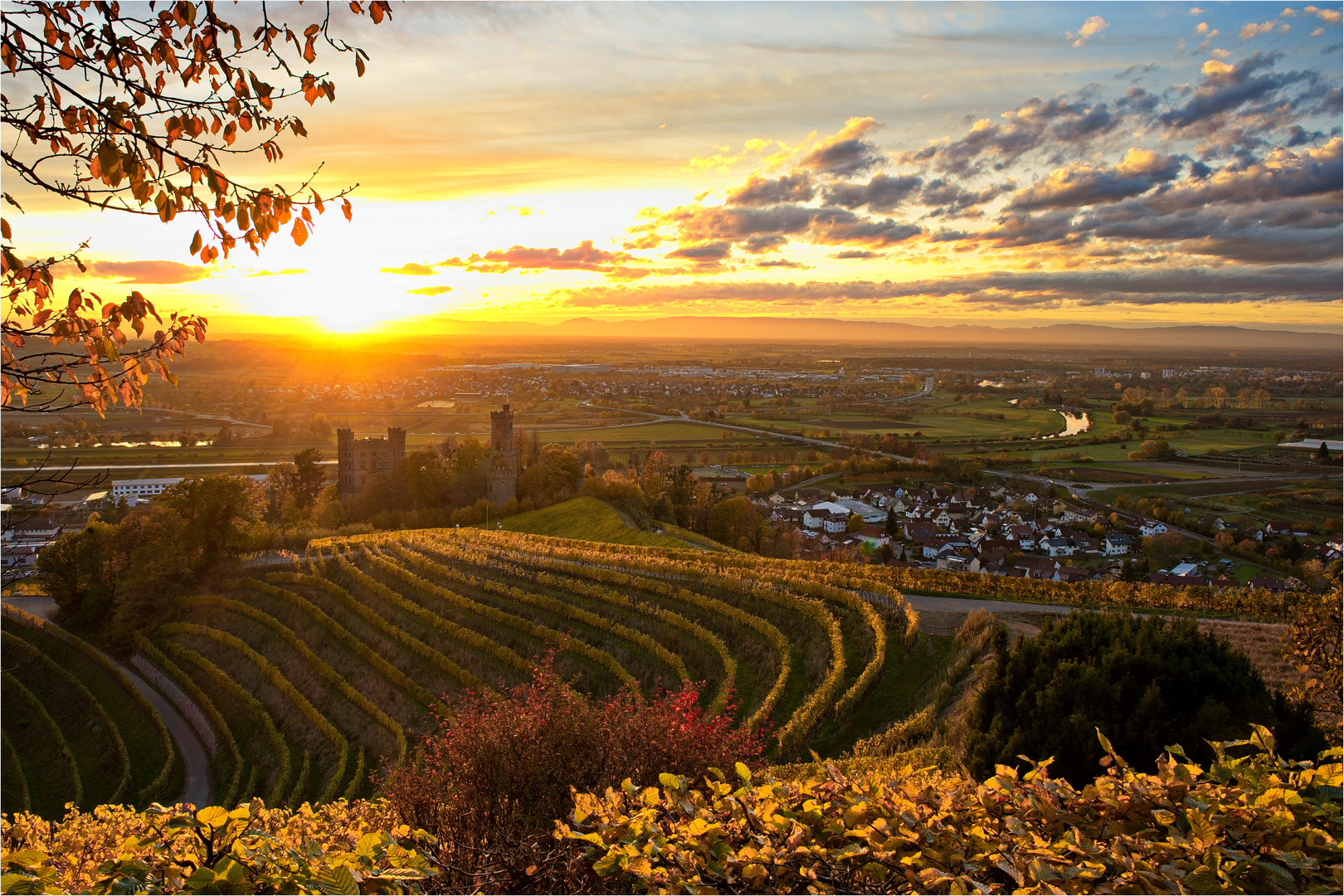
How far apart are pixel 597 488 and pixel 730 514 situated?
8.69 m

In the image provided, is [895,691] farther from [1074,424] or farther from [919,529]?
[1074,424]

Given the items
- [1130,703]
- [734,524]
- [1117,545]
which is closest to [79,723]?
[1130,703]

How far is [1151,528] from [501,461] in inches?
1673

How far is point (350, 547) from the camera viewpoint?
33812 millimetres

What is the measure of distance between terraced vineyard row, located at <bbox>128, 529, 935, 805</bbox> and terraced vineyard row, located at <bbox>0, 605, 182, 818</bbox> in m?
1.42

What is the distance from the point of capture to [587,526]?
41.5 meters

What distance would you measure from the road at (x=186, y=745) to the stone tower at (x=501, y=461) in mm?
23253

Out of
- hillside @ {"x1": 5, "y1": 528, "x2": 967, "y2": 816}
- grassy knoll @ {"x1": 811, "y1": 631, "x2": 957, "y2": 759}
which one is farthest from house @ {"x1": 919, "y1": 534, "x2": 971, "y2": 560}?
grassy knoll @ {"x1": 811, "y1": 631, "x2": 957, "y2": 759}

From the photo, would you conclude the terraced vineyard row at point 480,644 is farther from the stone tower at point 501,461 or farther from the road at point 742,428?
the road at point 742,428

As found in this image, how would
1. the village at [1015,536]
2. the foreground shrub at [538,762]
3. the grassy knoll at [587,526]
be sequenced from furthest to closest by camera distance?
1. the village at [1015,536]
2. the grassy knoll at [587,526]
3. the foreground shrub at [538,762]

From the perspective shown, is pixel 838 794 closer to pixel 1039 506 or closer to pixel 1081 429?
pixel 1039 506

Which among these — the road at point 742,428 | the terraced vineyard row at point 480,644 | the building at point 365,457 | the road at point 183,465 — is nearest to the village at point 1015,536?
the road at point 742,428

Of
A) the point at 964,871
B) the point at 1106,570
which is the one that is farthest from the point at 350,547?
the point at 1106,570

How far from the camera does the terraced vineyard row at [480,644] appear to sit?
56.7ft
